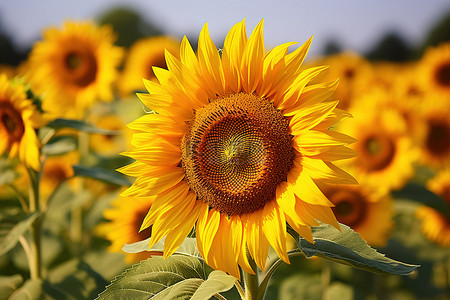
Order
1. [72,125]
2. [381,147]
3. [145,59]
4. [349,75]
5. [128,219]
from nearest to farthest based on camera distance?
[72,125], [128,219], [381,147], [145,59], [349,75]

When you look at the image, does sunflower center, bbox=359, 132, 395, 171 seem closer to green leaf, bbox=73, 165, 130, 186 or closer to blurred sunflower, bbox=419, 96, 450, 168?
blurred sunflower, bbox=419, 96, 450, 168

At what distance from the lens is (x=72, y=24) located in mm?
4590

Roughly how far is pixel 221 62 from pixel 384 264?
79 centimetres

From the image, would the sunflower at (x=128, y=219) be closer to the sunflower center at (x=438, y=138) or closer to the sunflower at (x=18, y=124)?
the sunflower at (x=18, y=124)

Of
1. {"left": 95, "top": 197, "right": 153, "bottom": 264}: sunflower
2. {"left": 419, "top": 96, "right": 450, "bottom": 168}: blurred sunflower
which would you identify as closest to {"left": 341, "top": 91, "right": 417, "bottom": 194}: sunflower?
{"left": 419, "top": 96, "right": 450, "bottom": 168}: blurred sunflower

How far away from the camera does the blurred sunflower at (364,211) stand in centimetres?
319

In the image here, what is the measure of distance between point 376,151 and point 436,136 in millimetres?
1223

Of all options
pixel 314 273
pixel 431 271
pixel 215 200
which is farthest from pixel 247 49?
pixel 431 271

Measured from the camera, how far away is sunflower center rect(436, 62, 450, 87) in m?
6.32

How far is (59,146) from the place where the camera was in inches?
110

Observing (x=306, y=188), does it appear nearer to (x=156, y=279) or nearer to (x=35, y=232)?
(x=156, y=279)

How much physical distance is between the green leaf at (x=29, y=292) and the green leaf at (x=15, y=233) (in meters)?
0.23

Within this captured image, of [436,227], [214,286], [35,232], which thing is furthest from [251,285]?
[436,227]

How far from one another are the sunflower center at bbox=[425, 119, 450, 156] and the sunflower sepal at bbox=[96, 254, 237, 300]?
3.68m
